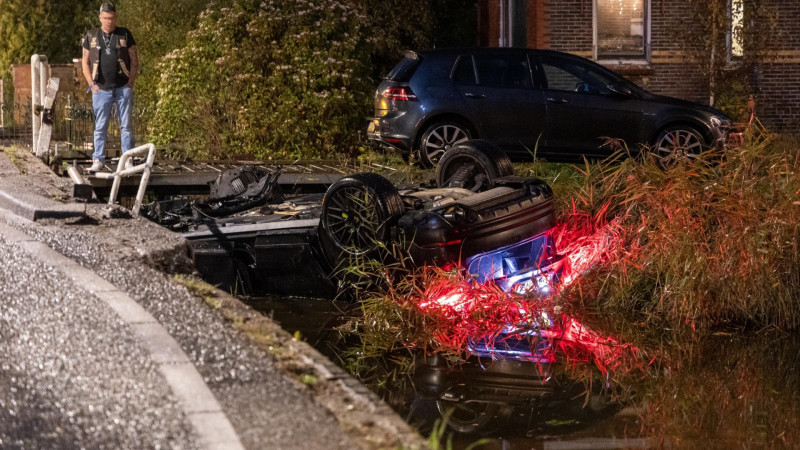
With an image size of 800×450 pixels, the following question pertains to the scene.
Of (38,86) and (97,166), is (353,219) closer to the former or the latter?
(97,166)

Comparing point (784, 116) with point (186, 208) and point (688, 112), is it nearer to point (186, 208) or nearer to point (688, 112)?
point (688, 112)

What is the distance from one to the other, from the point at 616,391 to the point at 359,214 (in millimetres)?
2740

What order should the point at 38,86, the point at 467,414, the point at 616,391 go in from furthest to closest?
the point at 38,86 < the point at 616,391 < the point at 467,414

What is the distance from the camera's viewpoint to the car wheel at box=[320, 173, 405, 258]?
955 centimetres

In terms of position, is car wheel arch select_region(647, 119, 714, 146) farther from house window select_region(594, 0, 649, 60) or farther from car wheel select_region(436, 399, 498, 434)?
car wheel select_region(436, 399, 498, 434)

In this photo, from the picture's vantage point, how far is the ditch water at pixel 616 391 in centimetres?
691

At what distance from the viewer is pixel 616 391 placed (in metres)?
7.88

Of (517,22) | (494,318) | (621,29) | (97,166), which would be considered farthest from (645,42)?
(494,318)

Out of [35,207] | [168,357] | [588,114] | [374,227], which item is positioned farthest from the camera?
[588,114]

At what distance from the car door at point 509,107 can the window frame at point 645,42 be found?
7.27 metres

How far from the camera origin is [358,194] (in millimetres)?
9695

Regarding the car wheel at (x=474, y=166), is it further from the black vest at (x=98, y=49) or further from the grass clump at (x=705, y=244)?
the black vest at (x=98, y=49)

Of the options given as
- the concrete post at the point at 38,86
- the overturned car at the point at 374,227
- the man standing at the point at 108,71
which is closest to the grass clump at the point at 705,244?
the overturned car at the point at 374,227

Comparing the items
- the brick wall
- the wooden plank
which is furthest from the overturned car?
the brick wall
